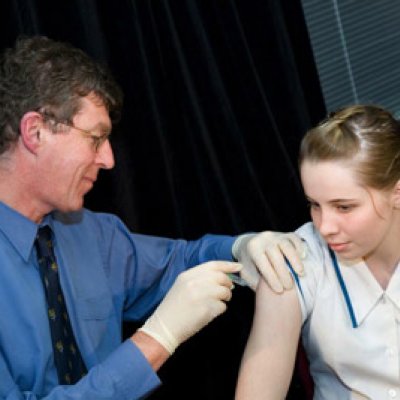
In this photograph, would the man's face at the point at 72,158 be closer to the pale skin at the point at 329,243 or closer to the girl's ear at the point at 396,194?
the pale skin at the point at 329,243

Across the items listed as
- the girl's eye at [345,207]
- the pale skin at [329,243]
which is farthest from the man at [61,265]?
the girl's eye at [345,207]

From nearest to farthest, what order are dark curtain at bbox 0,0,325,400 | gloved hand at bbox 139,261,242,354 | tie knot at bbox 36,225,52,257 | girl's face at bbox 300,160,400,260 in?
girl's face at bbox 300,160,400,260 < gloved hand at bbox 139,261,242,354 < tie knot at bbox 36,225,52,257 < dark curtain at bbox 0,0,325,400

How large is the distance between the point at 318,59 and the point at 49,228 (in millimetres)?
1538

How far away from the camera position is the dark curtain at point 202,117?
1.89 m

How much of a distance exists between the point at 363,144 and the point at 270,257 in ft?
1.22

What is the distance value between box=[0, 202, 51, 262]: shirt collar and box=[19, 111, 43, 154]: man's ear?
0.17 m

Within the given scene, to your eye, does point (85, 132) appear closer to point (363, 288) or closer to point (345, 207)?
point (345, 207)

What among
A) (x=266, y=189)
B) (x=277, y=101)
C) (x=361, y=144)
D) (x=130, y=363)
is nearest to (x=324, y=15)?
(x=277, y=101)

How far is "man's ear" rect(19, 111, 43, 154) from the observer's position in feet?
4.82

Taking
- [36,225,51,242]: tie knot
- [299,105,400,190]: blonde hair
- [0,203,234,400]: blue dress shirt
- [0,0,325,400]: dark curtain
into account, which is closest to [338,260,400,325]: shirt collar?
[299,105,400,190]: blonde hair

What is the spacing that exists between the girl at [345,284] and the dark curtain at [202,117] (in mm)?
613

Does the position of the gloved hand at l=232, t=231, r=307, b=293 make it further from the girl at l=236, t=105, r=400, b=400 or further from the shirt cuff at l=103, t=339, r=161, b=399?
the shirt cuff at l=103, t=339, r=161, b=399

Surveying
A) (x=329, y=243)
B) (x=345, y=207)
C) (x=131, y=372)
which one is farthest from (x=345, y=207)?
(x=131, y=372)

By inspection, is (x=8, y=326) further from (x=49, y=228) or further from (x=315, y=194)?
(x=315, y=194)
